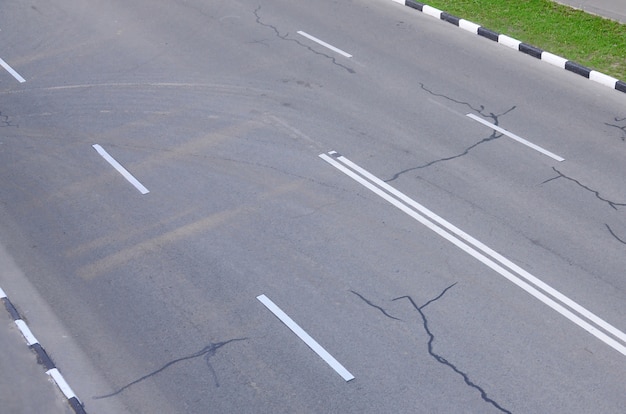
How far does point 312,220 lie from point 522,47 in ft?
22.9

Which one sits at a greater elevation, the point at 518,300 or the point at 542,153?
the point at 542,153

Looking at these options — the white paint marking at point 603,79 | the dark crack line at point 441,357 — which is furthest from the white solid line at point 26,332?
the white paint marking at point 603,79

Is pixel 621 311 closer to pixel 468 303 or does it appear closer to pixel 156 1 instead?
pixel 468 303

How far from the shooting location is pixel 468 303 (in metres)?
9.16

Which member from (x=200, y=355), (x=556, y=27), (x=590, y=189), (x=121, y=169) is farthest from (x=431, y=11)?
(x=200, y=355)

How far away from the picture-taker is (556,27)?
16.0m

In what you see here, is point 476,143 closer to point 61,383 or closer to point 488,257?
point 488,257

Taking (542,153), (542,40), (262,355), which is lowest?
(262,355)

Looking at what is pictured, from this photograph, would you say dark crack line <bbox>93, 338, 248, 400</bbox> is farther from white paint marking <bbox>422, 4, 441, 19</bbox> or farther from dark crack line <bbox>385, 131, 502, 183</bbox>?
white paint marking <bbox>422, 4, 441, 19</bbox>

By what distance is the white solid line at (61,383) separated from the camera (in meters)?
7.98

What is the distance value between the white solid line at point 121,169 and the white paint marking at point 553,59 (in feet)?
26.4

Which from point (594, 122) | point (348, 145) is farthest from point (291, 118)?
point (594, 122)

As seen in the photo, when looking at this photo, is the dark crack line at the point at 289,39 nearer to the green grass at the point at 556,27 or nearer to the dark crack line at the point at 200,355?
the green grass at the point at 556,27

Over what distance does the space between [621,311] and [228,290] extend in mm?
4488
